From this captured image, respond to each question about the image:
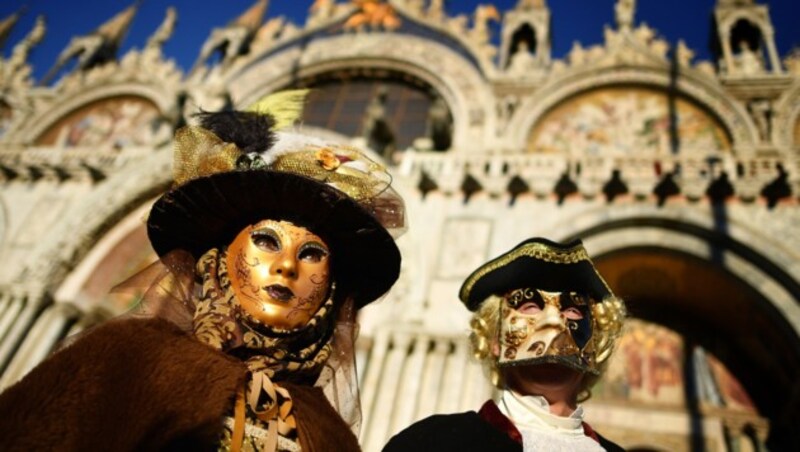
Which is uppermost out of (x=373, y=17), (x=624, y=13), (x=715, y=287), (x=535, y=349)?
(x=373, y=17)

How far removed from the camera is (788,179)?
20.5ft

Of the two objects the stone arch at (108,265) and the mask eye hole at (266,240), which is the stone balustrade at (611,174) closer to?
the stone arch at (108,265)

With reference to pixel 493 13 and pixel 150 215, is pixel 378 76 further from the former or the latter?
pixel 150 215

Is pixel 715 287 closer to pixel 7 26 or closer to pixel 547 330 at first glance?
pixel 547 330

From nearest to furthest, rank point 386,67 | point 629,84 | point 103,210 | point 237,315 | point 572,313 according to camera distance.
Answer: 1. point 237,315
2. point 572,313
3. point 103,210
4. point 629,84
5. point 386,67

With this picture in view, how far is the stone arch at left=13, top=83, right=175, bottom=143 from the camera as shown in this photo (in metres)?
12.7

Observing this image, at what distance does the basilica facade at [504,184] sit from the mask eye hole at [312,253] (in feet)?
3.35

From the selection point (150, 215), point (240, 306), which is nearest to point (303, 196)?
point (240, 306)

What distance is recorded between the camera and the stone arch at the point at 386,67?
1075 cm

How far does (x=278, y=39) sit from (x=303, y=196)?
41.5 feet

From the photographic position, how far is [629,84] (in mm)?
10156

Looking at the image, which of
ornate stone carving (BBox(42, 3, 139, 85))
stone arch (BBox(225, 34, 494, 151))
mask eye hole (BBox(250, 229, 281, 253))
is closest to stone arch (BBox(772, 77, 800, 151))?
stone arch (BBox(225, 34, 494, 151))

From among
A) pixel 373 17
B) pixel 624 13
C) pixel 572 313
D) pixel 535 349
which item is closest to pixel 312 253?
pixel 535 349

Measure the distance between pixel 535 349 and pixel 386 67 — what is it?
10.9 metres
